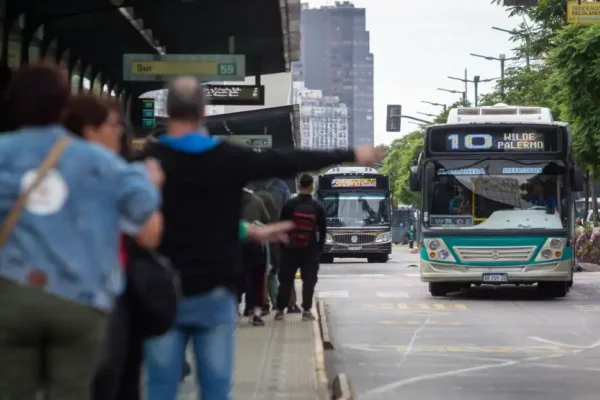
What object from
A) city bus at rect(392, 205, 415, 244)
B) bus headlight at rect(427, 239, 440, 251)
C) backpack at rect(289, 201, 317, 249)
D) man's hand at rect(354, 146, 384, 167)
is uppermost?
man's hand at rect(354, 146, 384, 167)

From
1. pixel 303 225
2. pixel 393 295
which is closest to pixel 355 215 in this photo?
pixel 393 295

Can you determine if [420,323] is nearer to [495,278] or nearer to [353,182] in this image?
[495,278]

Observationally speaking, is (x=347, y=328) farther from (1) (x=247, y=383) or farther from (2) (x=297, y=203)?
(1) (x=247, y=383)

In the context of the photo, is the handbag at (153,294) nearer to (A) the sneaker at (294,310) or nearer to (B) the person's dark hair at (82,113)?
→ (B) the person's dark hair at (82,113)

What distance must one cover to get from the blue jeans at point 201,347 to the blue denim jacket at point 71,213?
1200 millimetres

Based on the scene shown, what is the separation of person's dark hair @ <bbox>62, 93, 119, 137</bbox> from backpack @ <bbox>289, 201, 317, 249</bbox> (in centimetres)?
1105

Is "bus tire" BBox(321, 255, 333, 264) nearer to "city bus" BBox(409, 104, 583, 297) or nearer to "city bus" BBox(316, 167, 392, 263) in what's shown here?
"city bus" BBox(316, 167, 392, 263)

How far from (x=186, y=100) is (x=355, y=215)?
39334 millimetres

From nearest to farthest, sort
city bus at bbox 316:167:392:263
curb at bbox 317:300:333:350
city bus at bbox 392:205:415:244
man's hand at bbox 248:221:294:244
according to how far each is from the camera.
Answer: man's hand at bbox 248:221:294:244
curb at bbox 317:300:333:350
city bus at bbox 316:167:392:263
city bus at bbox 392:205:415:244

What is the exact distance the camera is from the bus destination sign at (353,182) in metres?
45.8

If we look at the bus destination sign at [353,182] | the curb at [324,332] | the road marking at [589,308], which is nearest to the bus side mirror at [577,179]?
the road marking at [589,308]

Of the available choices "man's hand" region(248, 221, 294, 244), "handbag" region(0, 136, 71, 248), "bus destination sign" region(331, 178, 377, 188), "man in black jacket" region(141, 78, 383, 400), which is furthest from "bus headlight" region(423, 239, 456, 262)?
"bus destination sign" region(331, 178, 377, 188)

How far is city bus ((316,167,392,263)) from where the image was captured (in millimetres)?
45094

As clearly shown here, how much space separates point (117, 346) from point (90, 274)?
0.72 m
